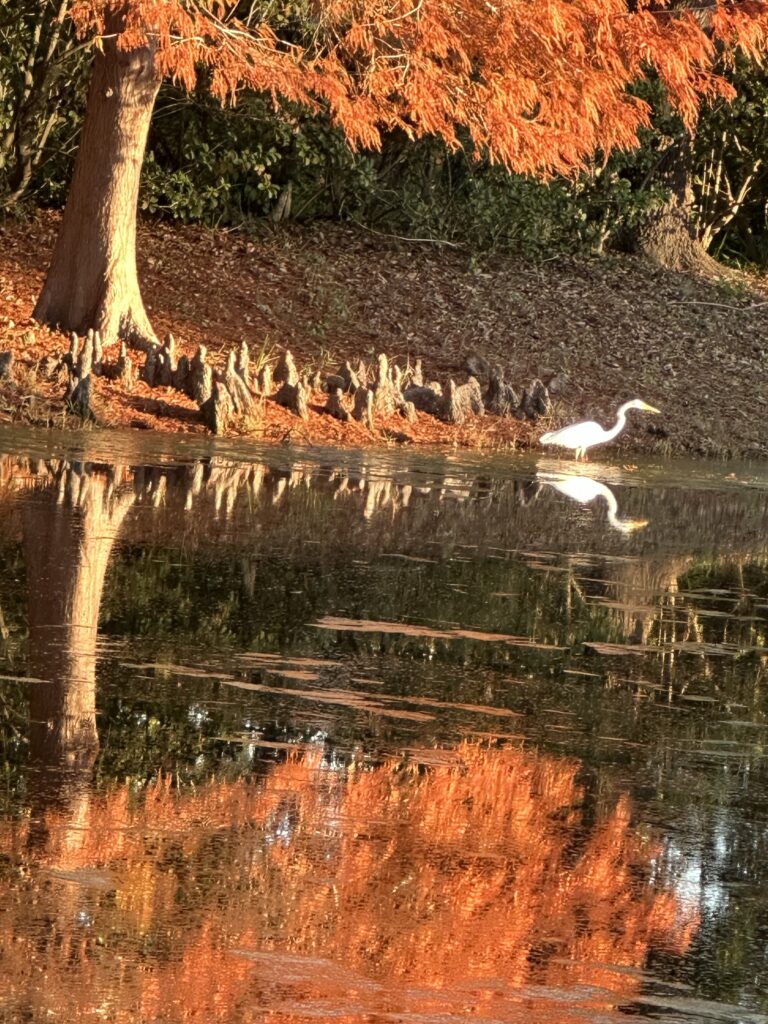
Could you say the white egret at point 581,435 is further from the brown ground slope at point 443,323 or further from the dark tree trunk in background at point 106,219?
the dark tree trunk in background at point 106,219

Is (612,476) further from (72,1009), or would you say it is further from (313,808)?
(72,1009)

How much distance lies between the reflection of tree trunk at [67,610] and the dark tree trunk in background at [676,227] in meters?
17.1

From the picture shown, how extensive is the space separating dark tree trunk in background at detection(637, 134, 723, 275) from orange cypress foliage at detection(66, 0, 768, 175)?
9.13 meters

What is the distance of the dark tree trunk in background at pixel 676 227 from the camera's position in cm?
2911

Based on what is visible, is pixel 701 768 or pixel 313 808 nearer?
pixel 313 808

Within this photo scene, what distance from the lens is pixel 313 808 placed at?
6.01 m

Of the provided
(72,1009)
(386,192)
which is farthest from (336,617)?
(386,192)

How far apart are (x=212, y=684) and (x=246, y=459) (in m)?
8.52

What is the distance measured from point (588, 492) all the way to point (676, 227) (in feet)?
44.8

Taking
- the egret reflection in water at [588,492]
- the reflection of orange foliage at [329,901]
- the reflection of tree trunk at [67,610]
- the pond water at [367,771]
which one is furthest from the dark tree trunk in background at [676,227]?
the reflection of orange foliage at [329,901]

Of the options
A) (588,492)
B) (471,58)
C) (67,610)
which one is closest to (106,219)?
(471,58)

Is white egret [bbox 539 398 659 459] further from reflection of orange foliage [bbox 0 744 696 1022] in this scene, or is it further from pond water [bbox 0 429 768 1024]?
reflection of orange foliage [bbox 0 744 696 1022]

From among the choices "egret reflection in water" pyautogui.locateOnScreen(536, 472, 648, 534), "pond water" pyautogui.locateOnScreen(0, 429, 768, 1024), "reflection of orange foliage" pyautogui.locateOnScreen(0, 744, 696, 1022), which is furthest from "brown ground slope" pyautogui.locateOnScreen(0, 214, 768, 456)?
"reflection of orange foliage" pyautogui.locateOnScreen(0, 744, 696, 1022)

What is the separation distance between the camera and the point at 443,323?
23.6 meters
